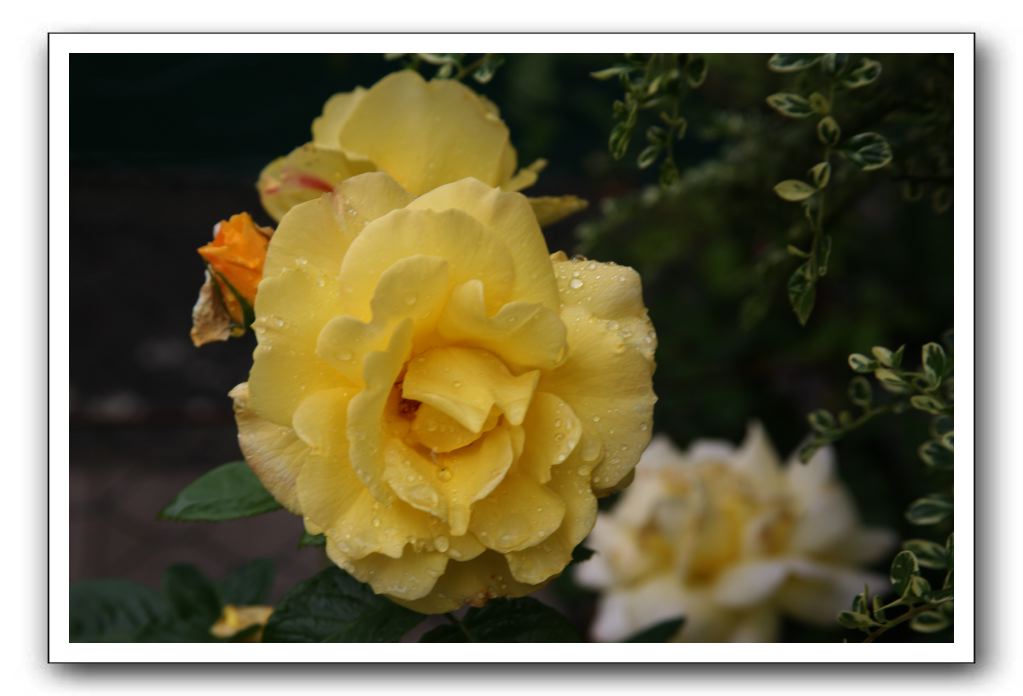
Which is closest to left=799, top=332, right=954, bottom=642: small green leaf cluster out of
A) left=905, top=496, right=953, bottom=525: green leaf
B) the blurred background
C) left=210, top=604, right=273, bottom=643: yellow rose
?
left=905, top=496, right=953, bottom=525: green leaf

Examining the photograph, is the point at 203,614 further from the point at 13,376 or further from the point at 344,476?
the point at 344,476

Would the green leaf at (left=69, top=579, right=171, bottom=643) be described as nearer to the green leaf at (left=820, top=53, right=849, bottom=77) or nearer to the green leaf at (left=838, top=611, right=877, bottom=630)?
the green leaf at (left=838, top=611, right=877, bottom=630)

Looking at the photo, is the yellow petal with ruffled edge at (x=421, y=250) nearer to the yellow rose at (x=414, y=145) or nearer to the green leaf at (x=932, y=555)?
the yellow rose at (x=414, y=145)

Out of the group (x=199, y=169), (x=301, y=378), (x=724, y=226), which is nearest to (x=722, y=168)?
(x=724, y=226)

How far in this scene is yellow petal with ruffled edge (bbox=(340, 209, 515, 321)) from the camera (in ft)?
1.85

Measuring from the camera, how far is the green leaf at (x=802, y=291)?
2.23 feet

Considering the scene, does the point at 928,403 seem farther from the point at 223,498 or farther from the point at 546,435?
the point at 223,498

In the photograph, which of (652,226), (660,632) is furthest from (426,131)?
(652,226)

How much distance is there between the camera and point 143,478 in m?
2.19

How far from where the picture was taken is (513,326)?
561 millimetres

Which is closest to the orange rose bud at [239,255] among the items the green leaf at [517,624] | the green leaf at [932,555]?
the green leaf at [517,624]

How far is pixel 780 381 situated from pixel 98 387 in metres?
1.57

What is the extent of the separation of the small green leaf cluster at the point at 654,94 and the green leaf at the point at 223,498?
1.04 ft

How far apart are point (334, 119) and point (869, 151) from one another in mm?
350
